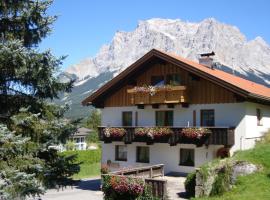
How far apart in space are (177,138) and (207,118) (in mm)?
2530

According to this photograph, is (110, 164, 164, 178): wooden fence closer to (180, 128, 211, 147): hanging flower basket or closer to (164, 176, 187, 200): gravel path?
(164, 176, 187, 200): gravel path

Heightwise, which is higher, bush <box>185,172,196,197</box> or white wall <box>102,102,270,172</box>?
white wall <box>102,102,270,172</box>

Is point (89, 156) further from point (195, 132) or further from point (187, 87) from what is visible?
point (195, 132)

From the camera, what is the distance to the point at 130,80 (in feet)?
109

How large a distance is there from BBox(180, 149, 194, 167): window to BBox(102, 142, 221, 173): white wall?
223mm

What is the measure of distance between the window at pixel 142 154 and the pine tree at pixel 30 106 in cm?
1819

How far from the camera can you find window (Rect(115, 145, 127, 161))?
33781 mm

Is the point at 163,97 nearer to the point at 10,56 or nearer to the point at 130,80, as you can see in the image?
the point at 130,80

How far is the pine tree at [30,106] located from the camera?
1181 centimetres

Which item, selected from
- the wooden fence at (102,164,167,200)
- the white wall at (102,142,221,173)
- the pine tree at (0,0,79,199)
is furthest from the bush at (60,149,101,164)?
the pine tree at (0,0,79,199)

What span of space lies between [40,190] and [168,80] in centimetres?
2048

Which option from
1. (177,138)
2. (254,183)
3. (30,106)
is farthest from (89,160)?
(30,106)

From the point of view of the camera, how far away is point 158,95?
3095 cm

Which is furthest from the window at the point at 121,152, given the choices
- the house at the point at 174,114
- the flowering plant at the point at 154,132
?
the flowering plant at the point at 154,132
